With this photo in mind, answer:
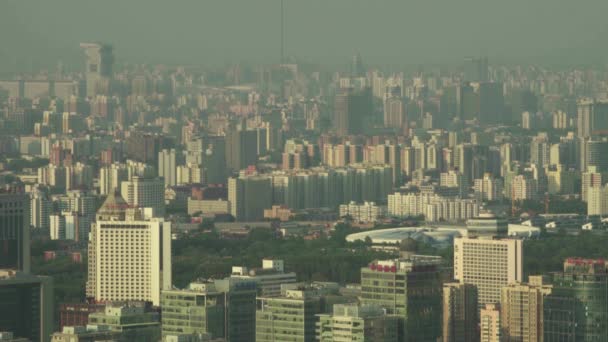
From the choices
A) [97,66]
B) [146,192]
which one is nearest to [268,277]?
[146,192]

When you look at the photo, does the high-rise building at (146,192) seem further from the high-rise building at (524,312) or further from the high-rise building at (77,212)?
the high-rise building at (524,312)

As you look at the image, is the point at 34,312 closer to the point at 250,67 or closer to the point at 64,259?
the point at 64,259

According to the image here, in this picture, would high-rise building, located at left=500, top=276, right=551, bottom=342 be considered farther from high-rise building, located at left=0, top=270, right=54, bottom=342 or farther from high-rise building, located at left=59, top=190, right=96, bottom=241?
high-rise building, located at left=59, top=190, right=96, bottom=241

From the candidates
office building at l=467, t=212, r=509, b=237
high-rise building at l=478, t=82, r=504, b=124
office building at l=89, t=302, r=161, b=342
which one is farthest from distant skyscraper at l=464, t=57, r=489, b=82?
office building at l=89, t=302, r=161, b=342

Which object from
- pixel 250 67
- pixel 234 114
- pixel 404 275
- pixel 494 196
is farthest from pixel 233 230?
pixel 404 275

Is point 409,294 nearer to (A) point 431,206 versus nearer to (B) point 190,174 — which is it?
(A) point 431,206

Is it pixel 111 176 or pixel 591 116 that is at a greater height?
pixel 591 116
